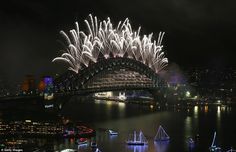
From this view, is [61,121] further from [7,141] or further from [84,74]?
[84,74]

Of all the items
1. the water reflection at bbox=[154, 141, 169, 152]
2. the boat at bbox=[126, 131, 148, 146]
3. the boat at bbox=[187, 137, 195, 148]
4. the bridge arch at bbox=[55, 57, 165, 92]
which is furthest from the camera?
the bridge arch at bbox=[55, 57, 165, 92]

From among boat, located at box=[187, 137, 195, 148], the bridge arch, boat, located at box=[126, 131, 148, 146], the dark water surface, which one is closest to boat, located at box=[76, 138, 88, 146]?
the dark water surface

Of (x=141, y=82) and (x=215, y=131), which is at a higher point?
(x=141, y=82)

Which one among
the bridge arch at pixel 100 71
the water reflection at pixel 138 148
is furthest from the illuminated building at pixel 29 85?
the water reflection at pixel 138 148

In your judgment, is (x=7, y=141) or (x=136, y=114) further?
(x=136, y=114)

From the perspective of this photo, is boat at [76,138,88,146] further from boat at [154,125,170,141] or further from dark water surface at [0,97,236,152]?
boat at [154,125,170,141]

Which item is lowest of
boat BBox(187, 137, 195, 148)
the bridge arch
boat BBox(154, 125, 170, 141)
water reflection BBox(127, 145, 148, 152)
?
water reflection BBox(127, 145, 148, 152)

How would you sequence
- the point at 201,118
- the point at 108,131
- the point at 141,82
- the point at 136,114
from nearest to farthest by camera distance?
the point at 108,131 < the point at 201,118 < the point at 136,114 < the point at 141,82

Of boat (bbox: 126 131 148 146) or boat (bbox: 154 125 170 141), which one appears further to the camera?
boat (bbox: 154 125 170 141)

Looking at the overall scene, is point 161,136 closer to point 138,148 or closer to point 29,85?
point 138,148

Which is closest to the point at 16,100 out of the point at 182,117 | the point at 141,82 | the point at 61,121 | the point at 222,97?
the point at 61,121
